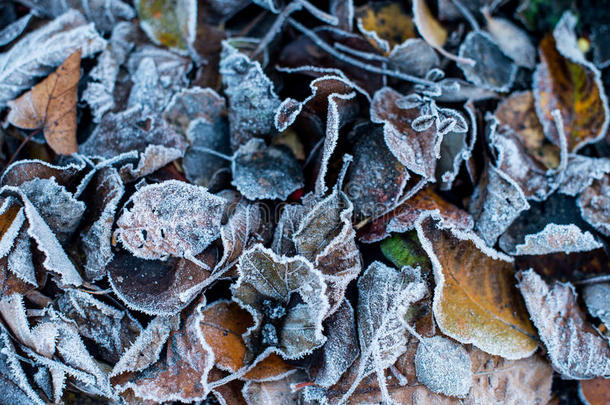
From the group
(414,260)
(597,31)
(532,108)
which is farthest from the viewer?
(597,31)

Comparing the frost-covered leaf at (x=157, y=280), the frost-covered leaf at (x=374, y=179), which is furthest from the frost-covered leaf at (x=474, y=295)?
the frost-covered leaf at (x=157, y=280)

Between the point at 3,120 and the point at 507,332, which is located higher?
the point at 3,120

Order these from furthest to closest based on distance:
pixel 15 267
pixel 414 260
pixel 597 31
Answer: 1. pixel 597 31
2. pixel 414 260
3. pixel 15 267

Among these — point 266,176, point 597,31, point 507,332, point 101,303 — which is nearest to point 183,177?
point 266,176

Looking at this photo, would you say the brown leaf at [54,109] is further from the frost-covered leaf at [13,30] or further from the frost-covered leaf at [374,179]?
the frost-covered leaf at [374,179]

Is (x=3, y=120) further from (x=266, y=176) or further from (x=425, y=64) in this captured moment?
(x=425, y=64)

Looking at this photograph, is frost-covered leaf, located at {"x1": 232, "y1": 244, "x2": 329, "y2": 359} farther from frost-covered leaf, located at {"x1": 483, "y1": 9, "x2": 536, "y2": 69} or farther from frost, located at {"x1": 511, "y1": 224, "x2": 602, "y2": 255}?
frost-covered leaf, located at {"x1": 483, "y1": 9, "x2": 536, "y2": 69}

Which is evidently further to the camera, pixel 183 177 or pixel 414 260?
pixel 183 177

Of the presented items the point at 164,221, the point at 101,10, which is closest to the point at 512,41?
the point at 164,221
